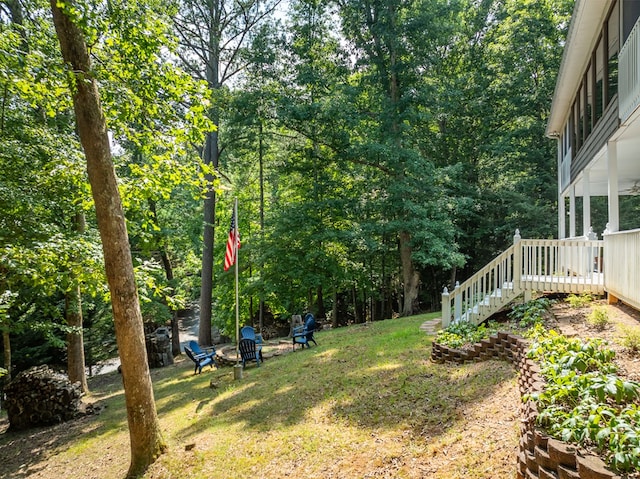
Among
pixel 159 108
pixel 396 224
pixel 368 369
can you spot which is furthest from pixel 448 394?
pixel 396 224

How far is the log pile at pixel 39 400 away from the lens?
795 cm

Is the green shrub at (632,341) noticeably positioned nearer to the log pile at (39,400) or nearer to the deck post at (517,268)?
the deck post at (517,268)

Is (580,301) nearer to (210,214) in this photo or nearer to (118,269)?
(118,269)

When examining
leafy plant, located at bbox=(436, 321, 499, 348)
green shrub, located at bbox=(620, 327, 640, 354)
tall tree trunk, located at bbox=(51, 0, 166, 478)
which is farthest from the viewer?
leafy plant, located at bbox=(436, 321, 499, 348)

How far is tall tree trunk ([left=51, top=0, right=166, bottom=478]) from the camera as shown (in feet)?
15.3

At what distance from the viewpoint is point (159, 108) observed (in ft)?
17.1

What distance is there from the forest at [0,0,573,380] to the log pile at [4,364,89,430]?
3.02 feet

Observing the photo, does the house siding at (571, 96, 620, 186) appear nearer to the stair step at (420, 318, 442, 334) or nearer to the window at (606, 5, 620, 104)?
the window at (606, 5, 620, 104)

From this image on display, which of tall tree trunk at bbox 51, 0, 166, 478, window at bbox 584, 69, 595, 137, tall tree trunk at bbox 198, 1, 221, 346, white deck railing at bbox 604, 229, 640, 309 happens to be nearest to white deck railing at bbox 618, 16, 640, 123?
white deck railing at bbox 604, 229, 640, 309

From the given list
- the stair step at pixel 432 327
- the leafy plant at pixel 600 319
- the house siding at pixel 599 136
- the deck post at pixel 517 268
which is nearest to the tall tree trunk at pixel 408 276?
the stair step at pixel 432 327

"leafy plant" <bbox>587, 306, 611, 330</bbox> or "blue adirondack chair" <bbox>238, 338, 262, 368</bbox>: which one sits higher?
"leafy plant" <bbox>587, 306, 611, 330</bbox>

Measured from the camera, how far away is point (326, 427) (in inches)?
183

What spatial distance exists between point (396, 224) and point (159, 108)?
9783 mm

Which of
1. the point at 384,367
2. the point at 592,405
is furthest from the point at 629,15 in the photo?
the point at 384,367
